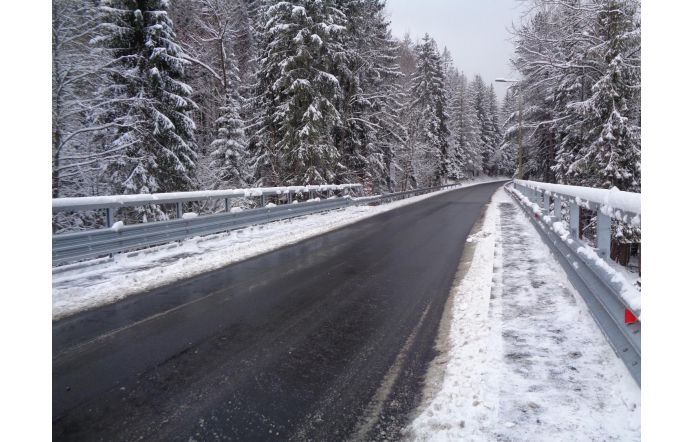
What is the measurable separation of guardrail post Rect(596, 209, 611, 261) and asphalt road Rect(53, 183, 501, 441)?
6.42 feet

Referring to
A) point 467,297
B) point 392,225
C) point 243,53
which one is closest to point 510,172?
point 243,53

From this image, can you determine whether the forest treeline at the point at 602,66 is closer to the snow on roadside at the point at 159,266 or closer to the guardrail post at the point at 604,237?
the guardrail post at the point at 604,237

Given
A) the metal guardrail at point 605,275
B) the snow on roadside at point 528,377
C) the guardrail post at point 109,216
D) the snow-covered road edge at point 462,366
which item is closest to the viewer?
the snow on roadside at point 528,377

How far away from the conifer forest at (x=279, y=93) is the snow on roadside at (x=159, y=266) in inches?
209

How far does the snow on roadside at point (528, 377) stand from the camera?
2473 mm

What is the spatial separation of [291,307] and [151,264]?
155 inches

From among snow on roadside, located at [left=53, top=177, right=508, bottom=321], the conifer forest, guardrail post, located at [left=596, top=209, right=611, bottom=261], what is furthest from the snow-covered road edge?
the conifer forest

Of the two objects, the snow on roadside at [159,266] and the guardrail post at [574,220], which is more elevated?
the guardrail post at [574,220]

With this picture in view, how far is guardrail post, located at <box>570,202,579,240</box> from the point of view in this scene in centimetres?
564

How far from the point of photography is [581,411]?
2.59 m

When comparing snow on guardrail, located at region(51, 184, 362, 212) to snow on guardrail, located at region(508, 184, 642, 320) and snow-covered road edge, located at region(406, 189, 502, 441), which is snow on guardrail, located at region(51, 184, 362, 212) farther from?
snow on guardrail, located at region(508, 184, 642, 320)

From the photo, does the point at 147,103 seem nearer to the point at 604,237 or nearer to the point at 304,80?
the point at 304,80

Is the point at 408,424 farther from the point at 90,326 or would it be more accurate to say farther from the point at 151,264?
the point at 151,264

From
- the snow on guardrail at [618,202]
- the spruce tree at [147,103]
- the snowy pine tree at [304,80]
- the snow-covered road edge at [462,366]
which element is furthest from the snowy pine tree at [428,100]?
the snow on guardrail at [618,202]
